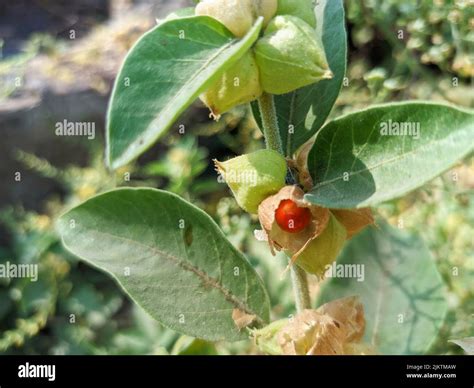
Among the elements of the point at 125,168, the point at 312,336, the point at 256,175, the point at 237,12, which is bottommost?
the point at 125,168

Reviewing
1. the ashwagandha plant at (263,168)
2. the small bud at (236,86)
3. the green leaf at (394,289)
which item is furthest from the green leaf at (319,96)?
the green leaf at (394,289)

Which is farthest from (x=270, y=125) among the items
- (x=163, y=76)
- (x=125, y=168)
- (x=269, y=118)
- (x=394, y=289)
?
(x=125, y=168)

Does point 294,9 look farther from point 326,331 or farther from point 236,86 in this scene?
point 326,331

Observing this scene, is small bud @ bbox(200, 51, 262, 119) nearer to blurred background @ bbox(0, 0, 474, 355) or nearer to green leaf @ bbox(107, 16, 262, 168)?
green leaf @ bbox(107, 16, 262, 168)

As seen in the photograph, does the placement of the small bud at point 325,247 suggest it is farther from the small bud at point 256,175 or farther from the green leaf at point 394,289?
the green leaf at point 394,289

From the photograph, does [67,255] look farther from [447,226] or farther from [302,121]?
[302,121]

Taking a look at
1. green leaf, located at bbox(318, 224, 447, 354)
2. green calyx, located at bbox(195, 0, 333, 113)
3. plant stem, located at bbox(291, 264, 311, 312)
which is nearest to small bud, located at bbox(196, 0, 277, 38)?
green calyx, located at bbox(195, 0, 333, 113)
